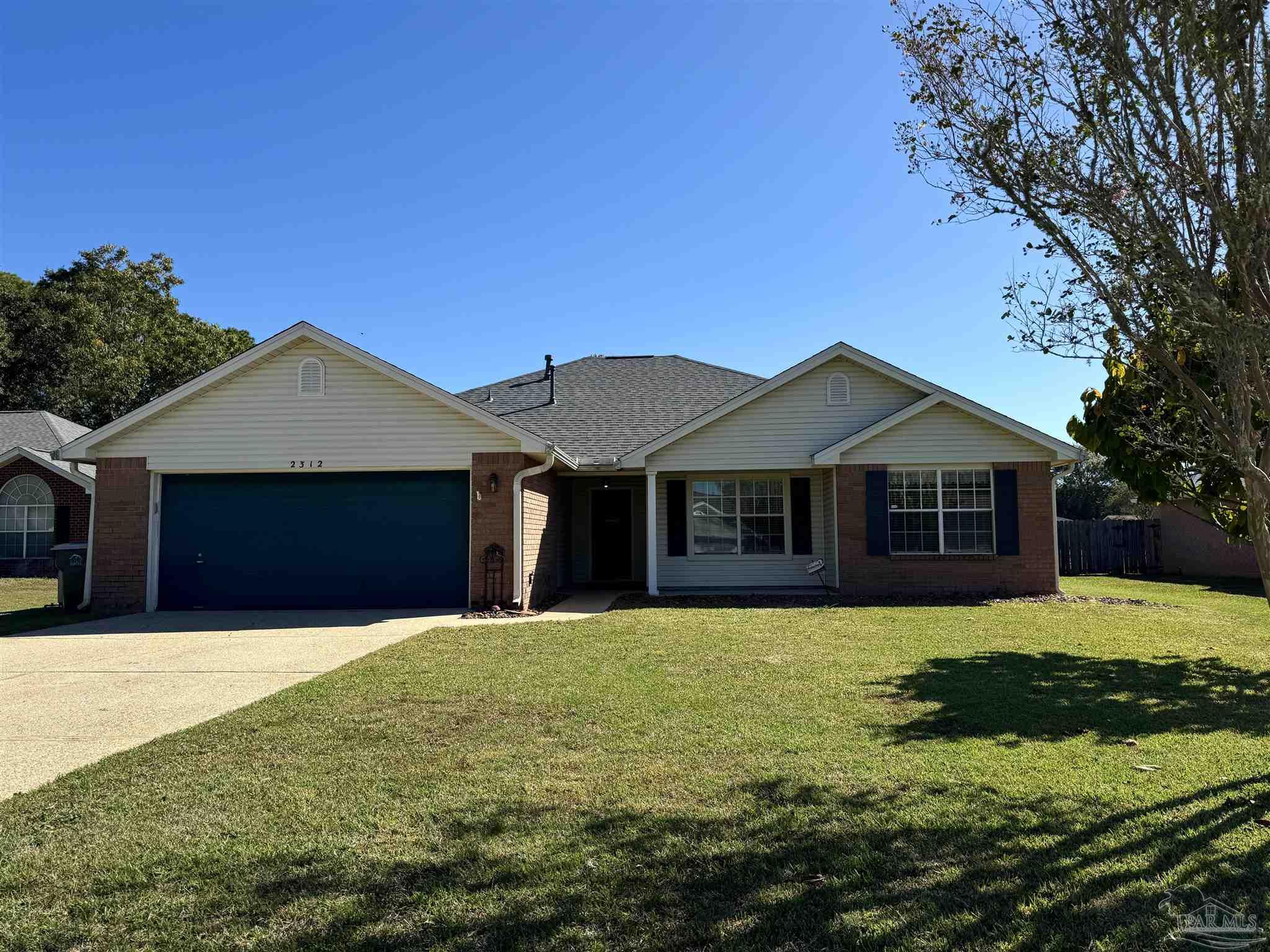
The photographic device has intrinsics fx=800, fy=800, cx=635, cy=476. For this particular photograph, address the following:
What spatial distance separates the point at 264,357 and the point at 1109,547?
2044 cm

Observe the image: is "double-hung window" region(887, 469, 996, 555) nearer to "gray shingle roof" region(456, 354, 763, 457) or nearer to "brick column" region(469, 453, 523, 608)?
"gray shingle roof" region(456, 354, 763, 457)

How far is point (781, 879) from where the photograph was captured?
10.8ft

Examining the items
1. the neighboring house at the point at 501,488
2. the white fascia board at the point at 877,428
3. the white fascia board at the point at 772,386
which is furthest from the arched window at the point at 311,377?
the white fascia board at the point at 877,428

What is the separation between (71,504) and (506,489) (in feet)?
52.1

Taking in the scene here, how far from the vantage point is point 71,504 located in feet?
71.4

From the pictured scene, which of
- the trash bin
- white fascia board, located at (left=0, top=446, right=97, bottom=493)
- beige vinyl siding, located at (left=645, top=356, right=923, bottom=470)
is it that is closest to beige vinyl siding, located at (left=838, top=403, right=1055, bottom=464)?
beige vinyl siding, located at (left=645, top=356, right=923, bottom=470)

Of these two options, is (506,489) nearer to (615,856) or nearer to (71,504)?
(615,856)

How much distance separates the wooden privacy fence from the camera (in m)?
20.6

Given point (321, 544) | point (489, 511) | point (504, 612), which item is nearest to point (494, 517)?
point (489, 511)

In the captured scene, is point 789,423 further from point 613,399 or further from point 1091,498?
point 1091,498

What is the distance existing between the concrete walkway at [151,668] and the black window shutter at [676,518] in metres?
3.11

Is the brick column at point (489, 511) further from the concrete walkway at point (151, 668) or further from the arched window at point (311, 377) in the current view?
the arched window at point (311, 377)

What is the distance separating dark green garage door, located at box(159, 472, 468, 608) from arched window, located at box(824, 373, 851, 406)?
694 cm

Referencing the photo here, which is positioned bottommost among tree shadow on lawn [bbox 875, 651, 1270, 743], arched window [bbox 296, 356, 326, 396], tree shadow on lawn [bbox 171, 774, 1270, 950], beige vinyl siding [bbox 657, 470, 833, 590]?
tree shadow on lawn [bbox 171, 774, 1270, 950]
